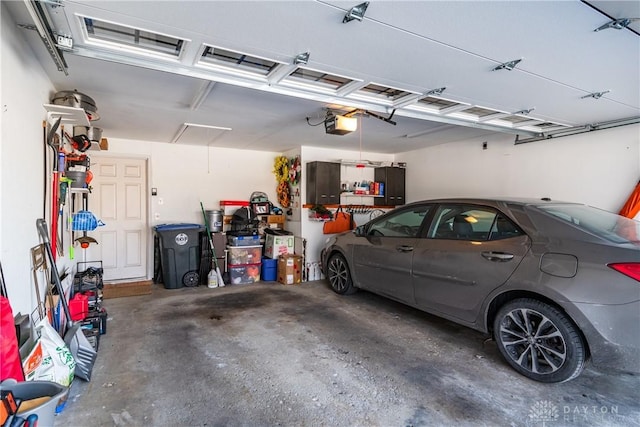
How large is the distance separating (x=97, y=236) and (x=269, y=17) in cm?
486

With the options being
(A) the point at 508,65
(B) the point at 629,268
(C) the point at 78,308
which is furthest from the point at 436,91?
(C) the point at 78,308

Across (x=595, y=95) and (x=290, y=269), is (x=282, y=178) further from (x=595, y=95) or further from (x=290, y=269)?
(x=595, y=95)

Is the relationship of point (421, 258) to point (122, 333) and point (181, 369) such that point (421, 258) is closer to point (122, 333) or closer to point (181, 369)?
point (181, 369)

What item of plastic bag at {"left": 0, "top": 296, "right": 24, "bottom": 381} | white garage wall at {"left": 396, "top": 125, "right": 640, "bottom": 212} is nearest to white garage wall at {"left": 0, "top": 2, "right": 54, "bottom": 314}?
plastic bag at {"left": 0, "top": 296, "right": 24, "bottom": 381}

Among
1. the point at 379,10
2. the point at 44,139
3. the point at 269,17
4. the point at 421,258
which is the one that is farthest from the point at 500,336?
the point at 44,139

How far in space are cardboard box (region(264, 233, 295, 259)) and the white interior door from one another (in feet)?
6.57

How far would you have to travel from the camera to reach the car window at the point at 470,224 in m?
2.68

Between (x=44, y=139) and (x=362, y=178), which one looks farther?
(x=362, y=178)

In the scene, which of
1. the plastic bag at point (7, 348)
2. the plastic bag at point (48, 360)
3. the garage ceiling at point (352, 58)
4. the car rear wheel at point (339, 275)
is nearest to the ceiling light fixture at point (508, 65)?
Result: the garage ceiling at point (352, 58)

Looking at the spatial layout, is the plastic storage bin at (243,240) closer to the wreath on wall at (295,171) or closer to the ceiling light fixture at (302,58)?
the wreath on wall at (295,171)

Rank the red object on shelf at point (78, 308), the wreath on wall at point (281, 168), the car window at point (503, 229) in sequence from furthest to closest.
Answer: the wreath on wall at point (281, 168), the red object on shelf at point (78, 308), the car window at point (503, 229)

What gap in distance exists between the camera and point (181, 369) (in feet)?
8.14

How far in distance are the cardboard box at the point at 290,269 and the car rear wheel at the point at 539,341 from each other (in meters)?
3.24

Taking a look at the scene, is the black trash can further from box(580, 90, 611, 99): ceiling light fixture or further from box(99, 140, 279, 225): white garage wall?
box(580, 90, 611, 99): ceiling light fixture
